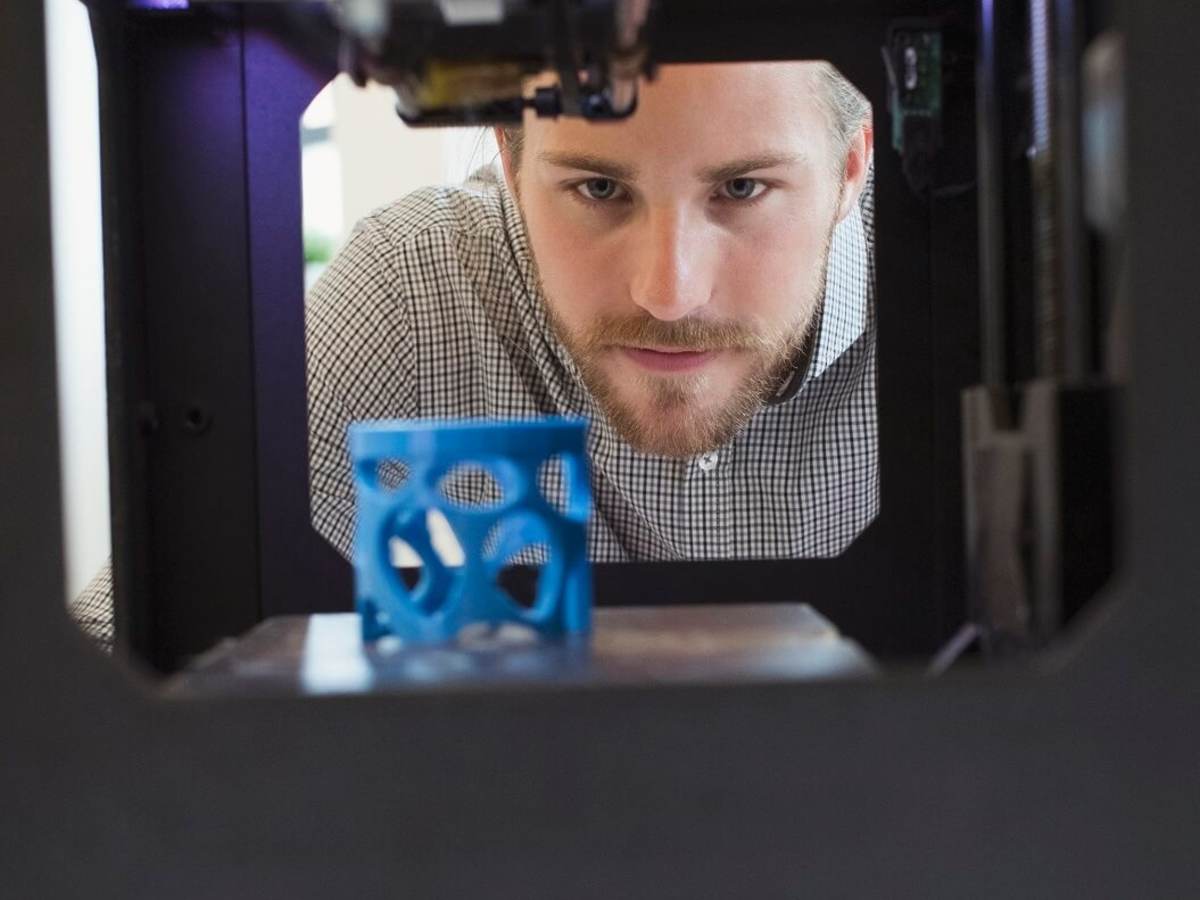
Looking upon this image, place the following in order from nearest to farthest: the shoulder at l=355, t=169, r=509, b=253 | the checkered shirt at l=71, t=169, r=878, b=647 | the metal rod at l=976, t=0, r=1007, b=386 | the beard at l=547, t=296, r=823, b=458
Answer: the metal rod at l=976, t=0, r=1007, b=386 < the checkered shirt at l=71, t=169, r=878, b=647 < the beard at l=547, t=296, r=823, b=458 < the shoulder at l=355, t=169, r=509, b=253

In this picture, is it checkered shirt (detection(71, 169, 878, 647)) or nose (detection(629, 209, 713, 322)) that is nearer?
checkered shirt (detection(71, 169, 878, 647))

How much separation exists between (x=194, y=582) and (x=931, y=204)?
0.62m

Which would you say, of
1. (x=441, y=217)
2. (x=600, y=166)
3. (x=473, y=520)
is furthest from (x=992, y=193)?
(x=441, y=217)

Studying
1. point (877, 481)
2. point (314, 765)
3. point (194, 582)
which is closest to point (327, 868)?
point (314, 765)

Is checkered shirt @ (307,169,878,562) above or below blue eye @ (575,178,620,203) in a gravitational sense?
below

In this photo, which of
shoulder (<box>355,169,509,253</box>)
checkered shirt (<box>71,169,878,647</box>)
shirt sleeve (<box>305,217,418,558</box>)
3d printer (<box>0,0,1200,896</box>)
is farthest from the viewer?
shoulder (<box>355,169,509,253</box>)

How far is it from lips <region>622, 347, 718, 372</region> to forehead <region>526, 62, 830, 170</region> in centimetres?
20

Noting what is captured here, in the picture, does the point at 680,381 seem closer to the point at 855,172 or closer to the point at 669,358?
the point at 669,358

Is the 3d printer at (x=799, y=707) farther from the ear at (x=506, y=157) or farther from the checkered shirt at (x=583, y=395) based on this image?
the ear at (x=506, y=157)

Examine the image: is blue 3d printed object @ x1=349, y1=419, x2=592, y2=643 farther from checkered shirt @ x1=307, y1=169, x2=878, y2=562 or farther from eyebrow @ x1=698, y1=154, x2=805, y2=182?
eyebrow @ x1=698, y1=154, x2=805, y2=182

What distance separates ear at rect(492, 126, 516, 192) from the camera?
171 centimetres

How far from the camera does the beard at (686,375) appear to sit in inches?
57.7

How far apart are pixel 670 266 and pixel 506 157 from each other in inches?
13.1

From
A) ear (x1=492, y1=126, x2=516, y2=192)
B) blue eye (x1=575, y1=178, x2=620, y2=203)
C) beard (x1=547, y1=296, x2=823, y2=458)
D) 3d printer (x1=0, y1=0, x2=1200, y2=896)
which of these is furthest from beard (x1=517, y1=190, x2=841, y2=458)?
3d printer (x1=0, y1=0, x2=1200, y2=896)
